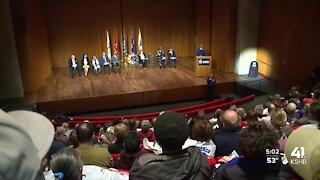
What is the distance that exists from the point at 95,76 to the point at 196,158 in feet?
→ 41.7

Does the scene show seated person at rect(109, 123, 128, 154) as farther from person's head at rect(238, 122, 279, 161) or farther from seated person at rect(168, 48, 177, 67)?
seated person at rect(168, 48, 177, 67)

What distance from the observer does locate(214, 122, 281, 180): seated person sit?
214 centimetres

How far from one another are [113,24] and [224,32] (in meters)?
5.30

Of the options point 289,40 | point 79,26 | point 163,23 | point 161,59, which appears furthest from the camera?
point 163,23

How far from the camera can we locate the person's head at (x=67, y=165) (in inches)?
83.5

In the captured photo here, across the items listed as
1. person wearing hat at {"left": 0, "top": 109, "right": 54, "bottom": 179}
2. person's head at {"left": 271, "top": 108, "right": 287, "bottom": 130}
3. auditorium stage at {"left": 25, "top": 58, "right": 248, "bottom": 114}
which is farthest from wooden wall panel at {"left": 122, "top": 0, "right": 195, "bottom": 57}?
person wearing hat at {"left": 0, "top": 109, "right": 54, "bottom": 179}

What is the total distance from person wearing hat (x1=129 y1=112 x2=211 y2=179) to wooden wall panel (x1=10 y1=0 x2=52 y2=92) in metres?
11.3

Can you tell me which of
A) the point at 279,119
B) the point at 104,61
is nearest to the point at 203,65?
the point at 104,61

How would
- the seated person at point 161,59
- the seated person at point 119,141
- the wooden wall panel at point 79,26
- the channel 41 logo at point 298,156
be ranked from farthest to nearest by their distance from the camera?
the wooden wall panel at point 79,26 < the seated person at point 161,59 < the seated person at point 119,141 < the channel 41 logo at point 298,156

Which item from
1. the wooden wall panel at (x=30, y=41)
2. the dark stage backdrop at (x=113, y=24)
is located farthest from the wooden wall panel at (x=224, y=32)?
the wooden wall panel at (x=30, y=41)

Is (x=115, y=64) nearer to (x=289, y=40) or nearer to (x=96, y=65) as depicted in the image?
(x=96, y=65)

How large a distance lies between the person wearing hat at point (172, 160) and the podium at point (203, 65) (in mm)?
11971

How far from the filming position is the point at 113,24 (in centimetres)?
1627

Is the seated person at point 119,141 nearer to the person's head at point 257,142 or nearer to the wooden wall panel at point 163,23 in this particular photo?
the person's head at point 257,142
